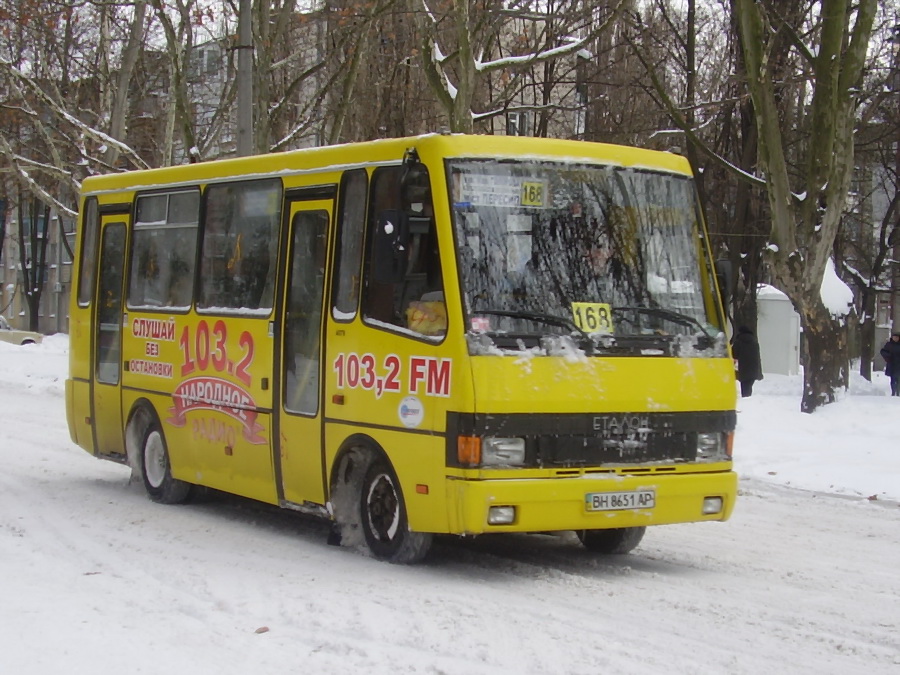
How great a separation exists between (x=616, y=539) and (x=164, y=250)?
5142 millimetres

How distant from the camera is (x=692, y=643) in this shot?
6762mm

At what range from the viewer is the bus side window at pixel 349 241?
9.46 meters

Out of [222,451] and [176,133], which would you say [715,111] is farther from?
[222,451]

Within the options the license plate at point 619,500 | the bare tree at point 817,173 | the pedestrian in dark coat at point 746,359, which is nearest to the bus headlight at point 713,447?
the license plate at point 619,500

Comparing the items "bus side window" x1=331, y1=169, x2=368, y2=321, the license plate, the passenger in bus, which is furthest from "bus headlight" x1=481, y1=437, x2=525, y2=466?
"bus side window" x1=331, y1=169, x2=368, y2=321

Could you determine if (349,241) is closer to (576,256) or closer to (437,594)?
(576,256)

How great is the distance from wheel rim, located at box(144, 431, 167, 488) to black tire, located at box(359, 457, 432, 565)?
3535mm

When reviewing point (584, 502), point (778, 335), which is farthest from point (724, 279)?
point (778, 335)

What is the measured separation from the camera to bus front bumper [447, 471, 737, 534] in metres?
8.27

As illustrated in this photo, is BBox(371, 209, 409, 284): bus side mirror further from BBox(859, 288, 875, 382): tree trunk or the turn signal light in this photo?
BBox(859, 288, 875, 382): tree trunk

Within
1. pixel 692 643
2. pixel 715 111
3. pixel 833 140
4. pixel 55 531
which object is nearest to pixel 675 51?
pixel 715 111

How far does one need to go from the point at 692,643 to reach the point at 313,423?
3.91 metres

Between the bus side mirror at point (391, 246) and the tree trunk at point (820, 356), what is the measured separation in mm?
13201

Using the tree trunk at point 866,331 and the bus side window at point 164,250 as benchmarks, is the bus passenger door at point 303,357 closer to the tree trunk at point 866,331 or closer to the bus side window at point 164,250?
the bus side window at point 164,250
